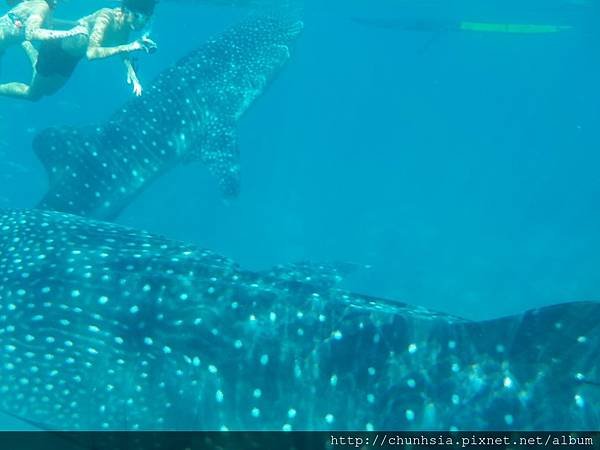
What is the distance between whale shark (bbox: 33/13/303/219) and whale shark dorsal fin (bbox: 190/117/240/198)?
0.08 feet

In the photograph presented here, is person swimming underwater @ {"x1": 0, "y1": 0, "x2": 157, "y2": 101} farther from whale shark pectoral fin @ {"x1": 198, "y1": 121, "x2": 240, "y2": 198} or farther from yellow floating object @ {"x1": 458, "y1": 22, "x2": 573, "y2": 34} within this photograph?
yellow floating object @ {"x1": 458, "y1": 22, "x2": 573, "y2": 34}

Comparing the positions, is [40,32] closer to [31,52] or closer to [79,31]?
[79,31]

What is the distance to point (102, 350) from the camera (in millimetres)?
5332

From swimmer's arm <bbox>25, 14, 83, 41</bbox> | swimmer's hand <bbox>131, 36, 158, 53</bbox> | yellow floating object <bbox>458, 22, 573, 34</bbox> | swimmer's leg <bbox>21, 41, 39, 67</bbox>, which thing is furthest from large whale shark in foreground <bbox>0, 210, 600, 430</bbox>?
yellow floating object <bbox>458, 22, 573, 34</bbox>

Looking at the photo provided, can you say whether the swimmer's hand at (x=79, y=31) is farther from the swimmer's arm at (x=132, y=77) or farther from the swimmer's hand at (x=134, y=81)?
the swimmer's hand at (x=134, y=81)

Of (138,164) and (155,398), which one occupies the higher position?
(138,164)

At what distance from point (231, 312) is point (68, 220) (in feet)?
10.2

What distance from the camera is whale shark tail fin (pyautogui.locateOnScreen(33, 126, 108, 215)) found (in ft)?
32.5

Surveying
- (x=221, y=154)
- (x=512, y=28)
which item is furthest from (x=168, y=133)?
(x=512, y=28)

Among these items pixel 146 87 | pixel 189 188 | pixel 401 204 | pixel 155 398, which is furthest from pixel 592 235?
pixel 155 398

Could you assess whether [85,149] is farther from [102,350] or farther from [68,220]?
[102,350]

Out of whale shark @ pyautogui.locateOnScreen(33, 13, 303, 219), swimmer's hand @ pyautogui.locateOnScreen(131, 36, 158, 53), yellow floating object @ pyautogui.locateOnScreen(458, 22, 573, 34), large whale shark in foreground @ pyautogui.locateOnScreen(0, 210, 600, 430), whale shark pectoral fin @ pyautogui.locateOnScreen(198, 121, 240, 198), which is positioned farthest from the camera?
yellow floating object @ pyautogui.locateOnScreen(458, 22, 573, 34)

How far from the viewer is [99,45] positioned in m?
9.75

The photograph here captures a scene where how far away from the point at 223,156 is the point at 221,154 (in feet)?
0.24
